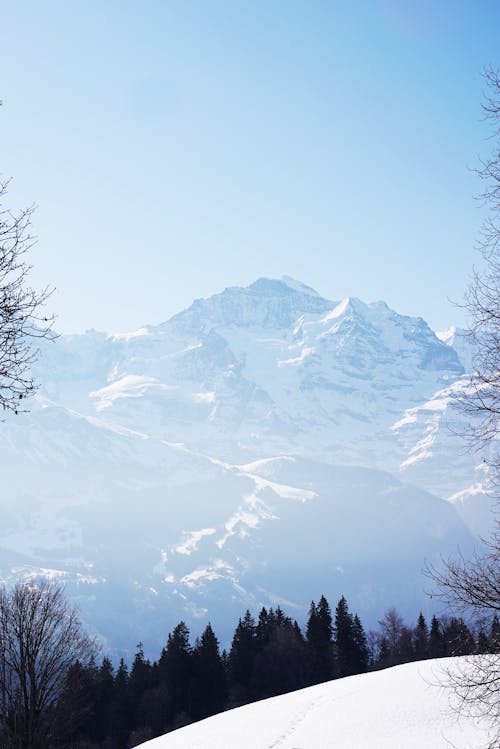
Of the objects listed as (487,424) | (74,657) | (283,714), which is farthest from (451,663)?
(487,424)

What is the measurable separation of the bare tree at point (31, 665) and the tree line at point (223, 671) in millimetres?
37282

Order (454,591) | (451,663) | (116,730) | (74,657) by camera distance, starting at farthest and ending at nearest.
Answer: (116,730), (451,663), (74,657), (454,591)

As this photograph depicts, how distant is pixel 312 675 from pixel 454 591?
66451 millimetres

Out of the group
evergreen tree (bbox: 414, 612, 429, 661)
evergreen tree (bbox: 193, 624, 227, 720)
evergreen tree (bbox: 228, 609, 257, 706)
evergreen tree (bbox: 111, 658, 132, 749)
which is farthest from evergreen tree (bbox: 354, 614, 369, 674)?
evergreen tree (bbox: 111, 658, 132, 749)

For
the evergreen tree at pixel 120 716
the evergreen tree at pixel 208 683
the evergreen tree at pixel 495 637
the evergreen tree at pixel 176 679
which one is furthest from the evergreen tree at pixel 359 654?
the evergreen tree at pixel 495 637

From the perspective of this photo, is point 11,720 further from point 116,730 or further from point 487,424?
point 116,730

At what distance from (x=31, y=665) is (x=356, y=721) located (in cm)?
1049

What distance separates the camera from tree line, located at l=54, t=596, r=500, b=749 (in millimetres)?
60156

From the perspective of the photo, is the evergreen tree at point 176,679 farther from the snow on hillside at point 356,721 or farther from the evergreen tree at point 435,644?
the snow on hillside at point 356,721

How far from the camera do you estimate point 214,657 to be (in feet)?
206

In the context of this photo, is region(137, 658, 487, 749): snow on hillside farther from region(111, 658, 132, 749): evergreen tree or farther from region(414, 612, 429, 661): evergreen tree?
region(414, 612, 429, 661): evergreen tree

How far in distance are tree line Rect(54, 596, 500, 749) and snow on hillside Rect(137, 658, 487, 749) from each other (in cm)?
3536

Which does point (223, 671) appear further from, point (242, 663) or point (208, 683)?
point (242, 663)

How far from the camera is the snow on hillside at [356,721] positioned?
17.1m
